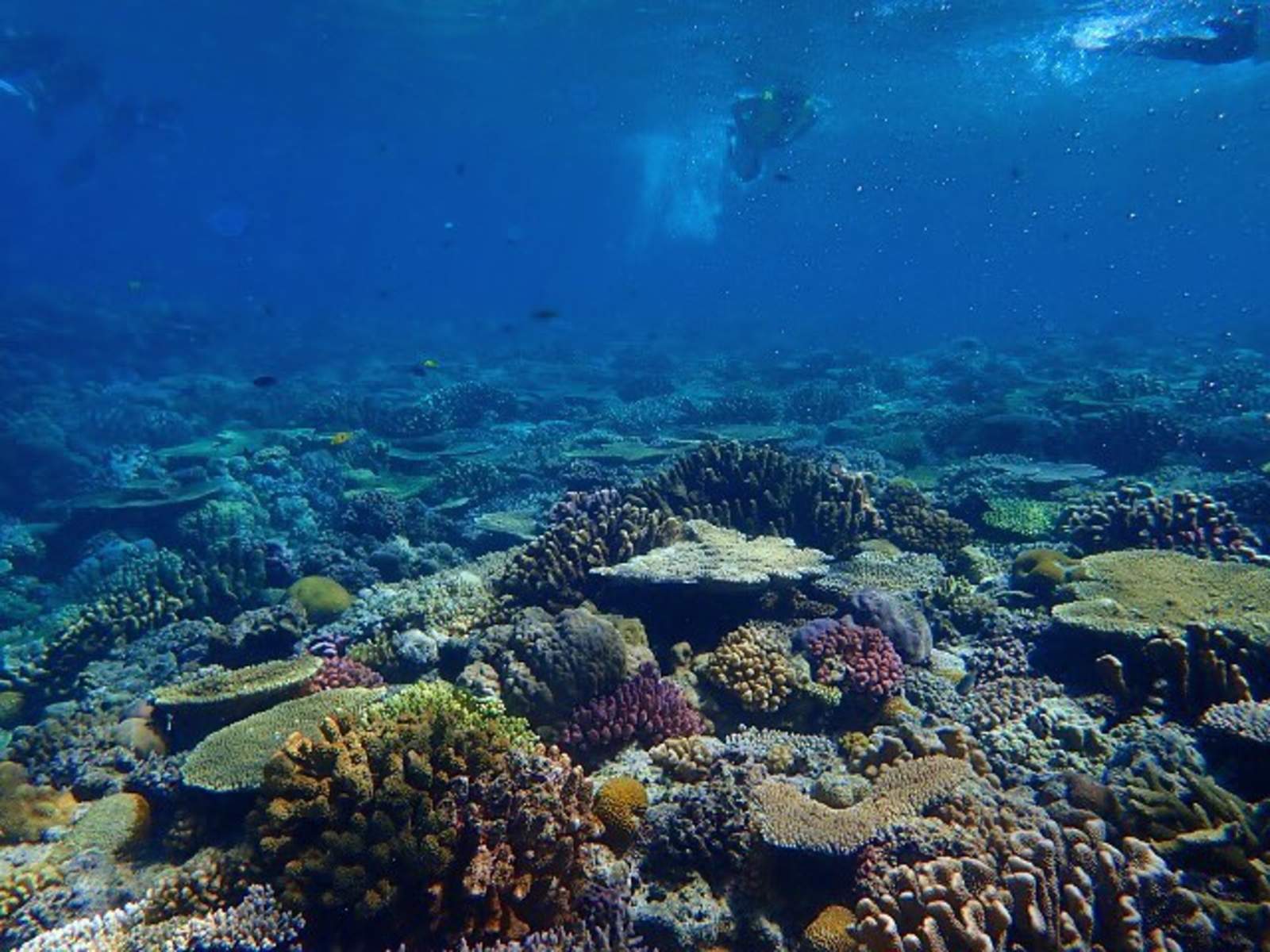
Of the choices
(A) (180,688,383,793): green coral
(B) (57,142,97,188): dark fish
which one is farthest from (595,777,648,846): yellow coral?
(B) (57,142,97,188): dark fish

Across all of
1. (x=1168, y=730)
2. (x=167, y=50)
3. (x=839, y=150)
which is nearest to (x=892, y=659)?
(x=1168, y=730)

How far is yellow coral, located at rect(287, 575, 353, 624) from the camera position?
10.2 meters

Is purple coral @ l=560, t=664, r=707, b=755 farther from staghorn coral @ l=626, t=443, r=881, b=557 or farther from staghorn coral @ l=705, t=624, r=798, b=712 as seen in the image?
staghorn coral @ l=626, t=443, r=881, b=557

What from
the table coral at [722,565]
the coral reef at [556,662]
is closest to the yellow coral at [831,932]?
the coral reef at [556,662]

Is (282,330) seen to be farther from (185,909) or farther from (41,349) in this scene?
(185,909)

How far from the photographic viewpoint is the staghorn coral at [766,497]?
31.4ft

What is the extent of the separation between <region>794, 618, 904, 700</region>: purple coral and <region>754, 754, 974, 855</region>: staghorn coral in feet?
4.37

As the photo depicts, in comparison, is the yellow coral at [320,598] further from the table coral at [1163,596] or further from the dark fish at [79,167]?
the dark fish at [79,167]

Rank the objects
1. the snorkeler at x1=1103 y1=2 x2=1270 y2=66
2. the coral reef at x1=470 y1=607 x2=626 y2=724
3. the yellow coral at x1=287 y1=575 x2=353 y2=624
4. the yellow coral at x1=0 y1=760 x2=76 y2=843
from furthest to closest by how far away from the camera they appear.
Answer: the snorkeler at x1=1103 y1=2 x2=1270 y2=66 → the yellow coral at x1=287 y1=575 x2=353 y2=624 → the coral reef at x1=470 y1=607 x2=626 y2=724 → the yellow coral at x1=0 y1=760 x2=76 y2=843

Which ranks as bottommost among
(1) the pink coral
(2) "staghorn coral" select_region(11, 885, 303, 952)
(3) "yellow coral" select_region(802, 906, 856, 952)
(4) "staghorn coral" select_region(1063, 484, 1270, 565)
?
(3) "yellow coral" select_region(802, 906, 856, 952)

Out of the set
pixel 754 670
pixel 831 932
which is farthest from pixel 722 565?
pixel 831 932

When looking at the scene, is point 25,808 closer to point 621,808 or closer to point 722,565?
point 621,808

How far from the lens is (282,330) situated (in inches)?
1898

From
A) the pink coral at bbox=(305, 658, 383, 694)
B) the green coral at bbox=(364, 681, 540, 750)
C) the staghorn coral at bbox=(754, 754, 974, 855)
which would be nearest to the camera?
the staghorn coral at bbox=(754, 754, 974, 855)
